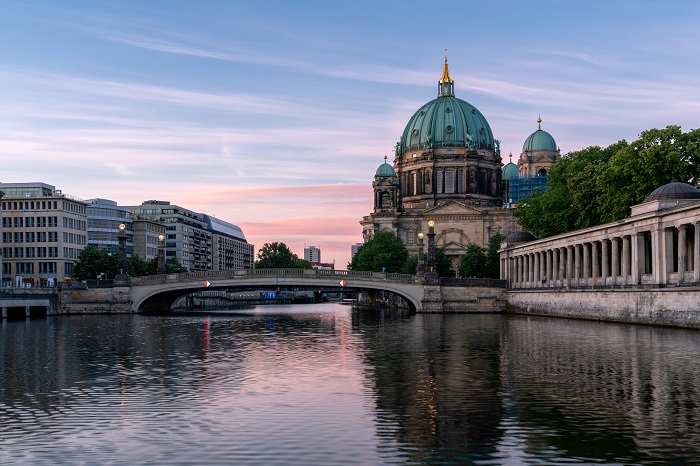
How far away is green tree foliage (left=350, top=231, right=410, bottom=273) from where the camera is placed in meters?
156

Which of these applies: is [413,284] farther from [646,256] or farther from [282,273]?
[646,256]

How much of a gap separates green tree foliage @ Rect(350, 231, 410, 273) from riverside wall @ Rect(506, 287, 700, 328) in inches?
2205

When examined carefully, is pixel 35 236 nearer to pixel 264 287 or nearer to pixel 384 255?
Result: pixel 264 287

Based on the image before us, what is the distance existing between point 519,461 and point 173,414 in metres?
10.3


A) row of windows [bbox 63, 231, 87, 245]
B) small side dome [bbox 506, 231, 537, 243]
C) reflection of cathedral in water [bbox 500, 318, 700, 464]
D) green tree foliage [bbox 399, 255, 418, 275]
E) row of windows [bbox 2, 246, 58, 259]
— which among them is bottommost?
reflection of cathedral in water [bbox 500, 318, 700, 464]

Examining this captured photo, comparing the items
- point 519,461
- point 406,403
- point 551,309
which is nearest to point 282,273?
point 551,309

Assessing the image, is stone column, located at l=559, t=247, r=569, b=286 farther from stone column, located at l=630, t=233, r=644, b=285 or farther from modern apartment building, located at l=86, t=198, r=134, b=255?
modern apartment building, located at l=86, t=198, r=134, b=255

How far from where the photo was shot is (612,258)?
77.8m

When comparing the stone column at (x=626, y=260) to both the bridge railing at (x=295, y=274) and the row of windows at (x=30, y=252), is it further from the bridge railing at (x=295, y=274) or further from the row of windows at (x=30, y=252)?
the row of windows at (x=30, y=252)

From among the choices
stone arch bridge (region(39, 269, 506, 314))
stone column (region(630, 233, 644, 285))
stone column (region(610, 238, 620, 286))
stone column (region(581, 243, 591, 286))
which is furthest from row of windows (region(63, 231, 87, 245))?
stone column (region(630, 233, 644, 285))

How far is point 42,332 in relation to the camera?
223 ft

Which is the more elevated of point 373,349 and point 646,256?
point 646,256

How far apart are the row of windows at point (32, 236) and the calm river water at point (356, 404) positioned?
103905 millimetres

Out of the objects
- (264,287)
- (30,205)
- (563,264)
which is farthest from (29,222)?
(563,264)
